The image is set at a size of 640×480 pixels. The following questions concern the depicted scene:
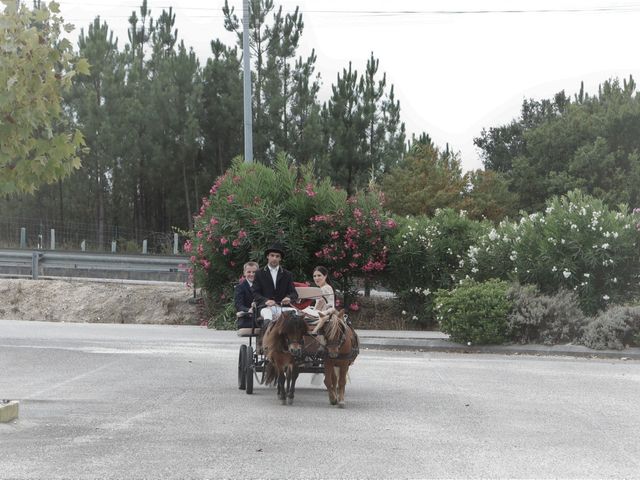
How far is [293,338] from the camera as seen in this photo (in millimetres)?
11461

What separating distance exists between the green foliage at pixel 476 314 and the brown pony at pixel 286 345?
8424mm

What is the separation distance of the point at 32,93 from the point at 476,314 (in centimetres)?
1110

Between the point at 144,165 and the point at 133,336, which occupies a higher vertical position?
the point at 144,165

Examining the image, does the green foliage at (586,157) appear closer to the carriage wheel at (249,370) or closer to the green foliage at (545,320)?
the green foliage at (545,320)

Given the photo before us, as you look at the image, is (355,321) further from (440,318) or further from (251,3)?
(251,3)

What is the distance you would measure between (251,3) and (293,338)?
44.3m

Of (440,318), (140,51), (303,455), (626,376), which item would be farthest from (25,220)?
(303,455)

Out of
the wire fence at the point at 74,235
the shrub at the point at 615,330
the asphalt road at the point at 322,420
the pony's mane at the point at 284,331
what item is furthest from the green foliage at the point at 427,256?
the wire fence at the point at 74,235

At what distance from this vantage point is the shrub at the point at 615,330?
749 inches

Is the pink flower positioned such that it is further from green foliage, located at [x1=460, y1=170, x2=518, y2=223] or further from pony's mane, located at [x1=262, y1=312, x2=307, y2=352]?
green foliage, located at [x1=460, y1=170, x2=518, y2=223]

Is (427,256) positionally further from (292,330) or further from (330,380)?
(292,330)

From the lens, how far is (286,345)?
11.6m

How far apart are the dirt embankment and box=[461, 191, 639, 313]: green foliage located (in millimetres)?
9087

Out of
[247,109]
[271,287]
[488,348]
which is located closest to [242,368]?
[271,287]
